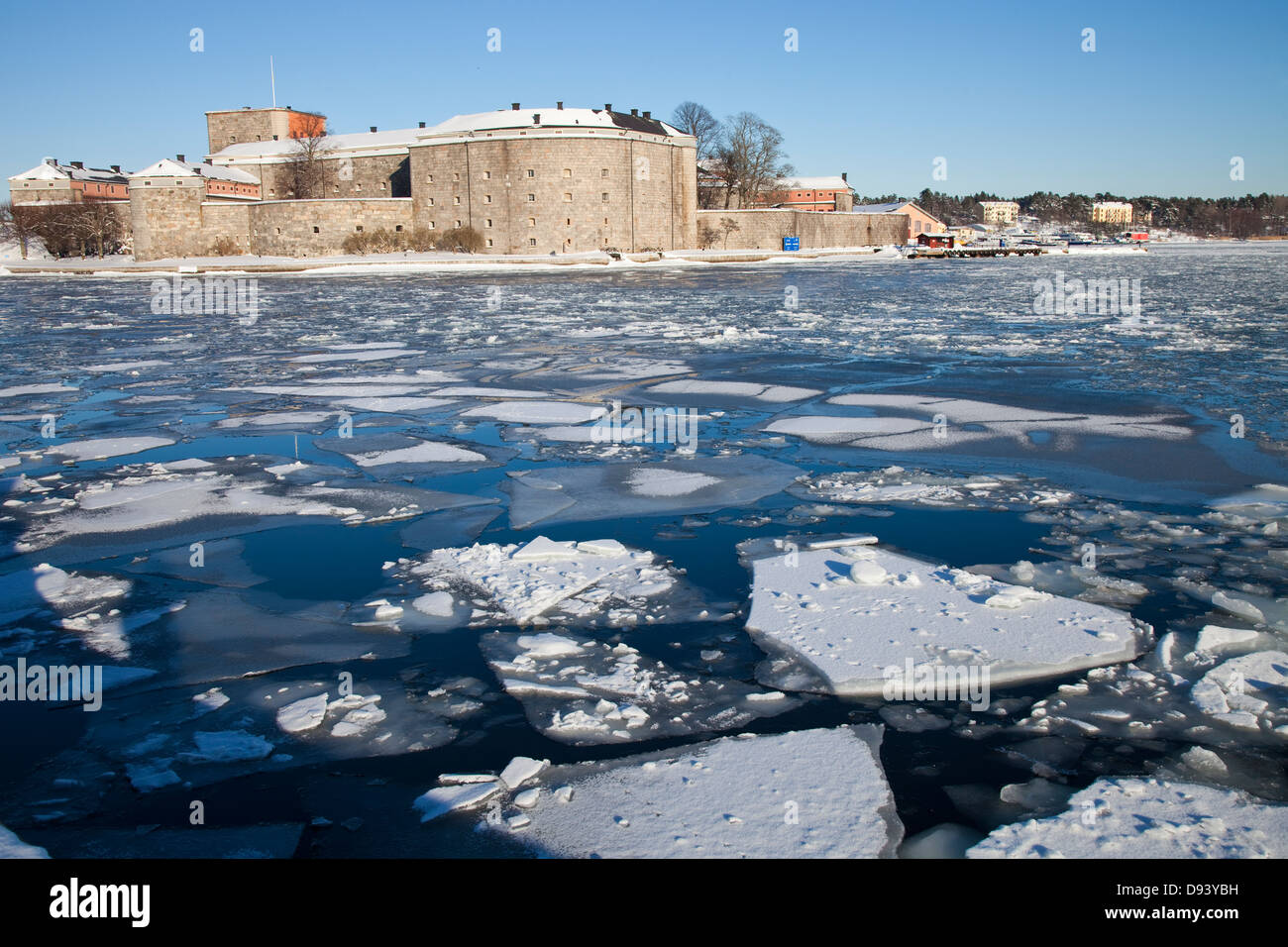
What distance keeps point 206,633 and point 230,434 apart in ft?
12.4

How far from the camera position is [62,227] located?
52438 millimetres

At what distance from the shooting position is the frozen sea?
2.28 metres


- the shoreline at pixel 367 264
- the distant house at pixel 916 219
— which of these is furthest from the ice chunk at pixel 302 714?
the distant house at pixel 916 219

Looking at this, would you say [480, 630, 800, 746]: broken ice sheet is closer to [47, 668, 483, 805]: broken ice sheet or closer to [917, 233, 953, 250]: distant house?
[47, 668, 483, 805]: broken ice sheet

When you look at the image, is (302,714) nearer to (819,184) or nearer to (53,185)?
(53,185)

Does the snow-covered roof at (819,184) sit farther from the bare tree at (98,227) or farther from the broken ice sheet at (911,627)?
the broken ice sheet at (911,627)

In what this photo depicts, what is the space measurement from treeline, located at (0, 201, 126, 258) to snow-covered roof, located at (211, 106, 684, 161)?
11.7 metres

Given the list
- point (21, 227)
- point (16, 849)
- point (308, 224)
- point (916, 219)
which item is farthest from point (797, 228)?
point (16, 849)

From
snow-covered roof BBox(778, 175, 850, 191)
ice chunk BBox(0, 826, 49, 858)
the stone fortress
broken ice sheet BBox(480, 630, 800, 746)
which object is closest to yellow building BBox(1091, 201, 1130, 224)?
snow-covered roof BBox(778, 175, 850, 191)

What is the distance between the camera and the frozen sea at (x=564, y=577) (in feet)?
7.47

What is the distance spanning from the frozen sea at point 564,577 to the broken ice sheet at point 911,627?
35 mm

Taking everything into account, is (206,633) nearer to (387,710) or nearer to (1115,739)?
(387,710)
